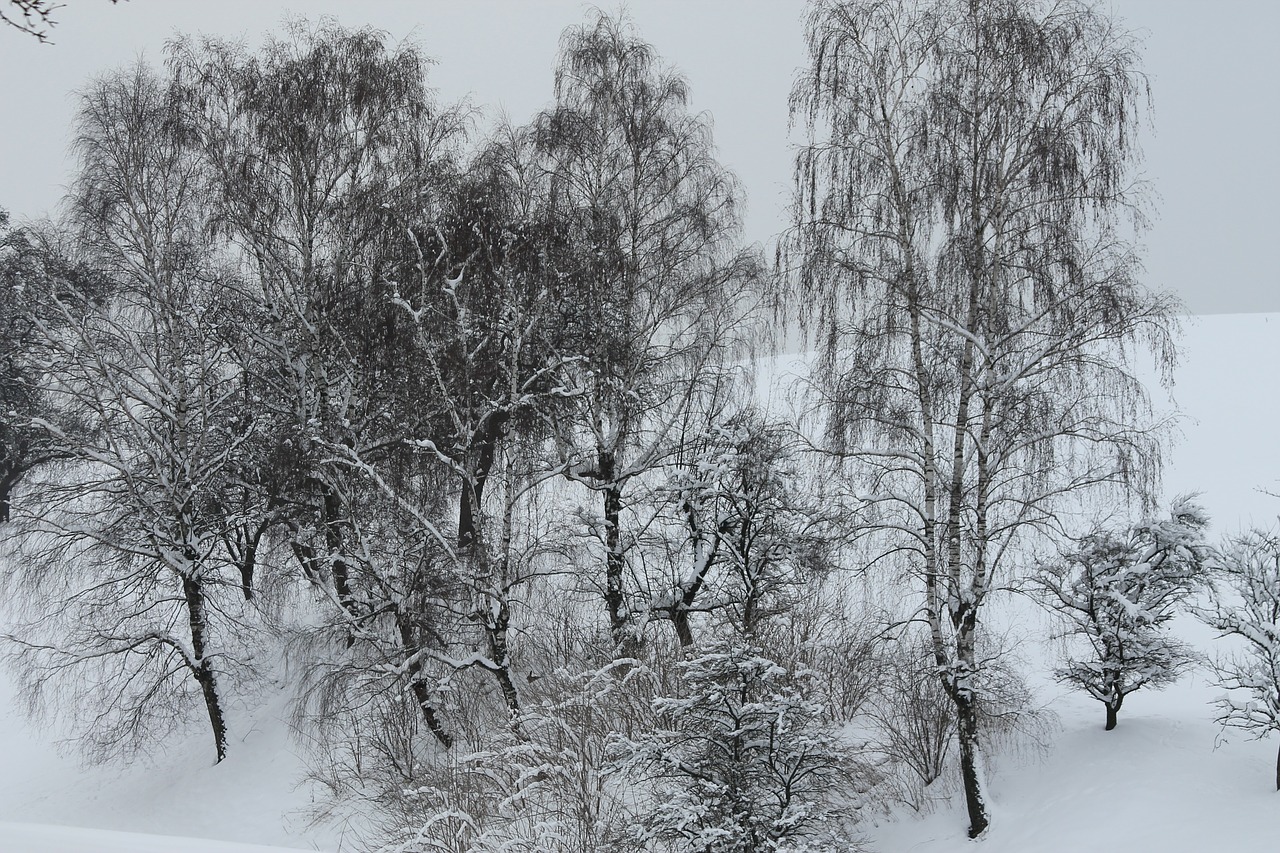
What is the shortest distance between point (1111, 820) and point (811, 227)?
7.00 metres

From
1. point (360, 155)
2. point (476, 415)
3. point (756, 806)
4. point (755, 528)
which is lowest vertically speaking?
point (756, 806)

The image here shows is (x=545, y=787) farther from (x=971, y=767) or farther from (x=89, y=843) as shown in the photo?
(x=89, y=843)

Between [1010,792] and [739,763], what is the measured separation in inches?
146

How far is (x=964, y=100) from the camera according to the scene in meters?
11.4

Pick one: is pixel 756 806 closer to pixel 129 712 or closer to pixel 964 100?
pixel 964 100

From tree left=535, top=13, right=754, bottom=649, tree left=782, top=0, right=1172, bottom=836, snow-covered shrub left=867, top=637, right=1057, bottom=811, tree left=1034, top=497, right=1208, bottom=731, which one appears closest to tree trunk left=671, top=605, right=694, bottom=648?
tree left=535, top=13, right=754, bottom=649

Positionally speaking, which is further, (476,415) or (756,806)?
(476,415)

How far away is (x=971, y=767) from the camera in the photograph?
10.6m

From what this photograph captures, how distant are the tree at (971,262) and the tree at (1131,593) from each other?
547mm

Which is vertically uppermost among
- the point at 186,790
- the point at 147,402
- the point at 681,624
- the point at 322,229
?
the point at 322,229

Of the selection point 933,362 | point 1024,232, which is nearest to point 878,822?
point 933,362

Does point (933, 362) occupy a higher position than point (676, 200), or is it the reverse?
point (676, 200)

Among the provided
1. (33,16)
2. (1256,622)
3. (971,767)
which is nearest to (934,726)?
(971,767)

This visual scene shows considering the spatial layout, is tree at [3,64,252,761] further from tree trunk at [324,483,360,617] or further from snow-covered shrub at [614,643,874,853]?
snow-covered shrub at [614,643,874,853]
